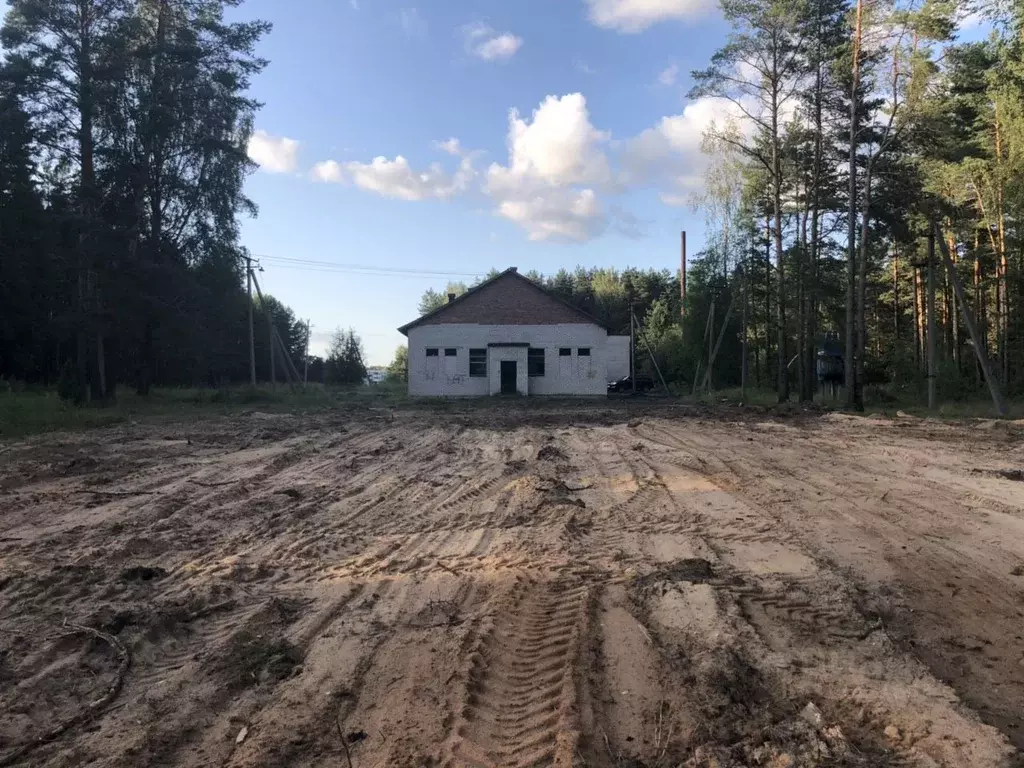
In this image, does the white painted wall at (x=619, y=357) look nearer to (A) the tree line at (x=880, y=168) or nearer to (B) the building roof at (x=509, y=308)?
(B) the building roof at (x=509, y=308)

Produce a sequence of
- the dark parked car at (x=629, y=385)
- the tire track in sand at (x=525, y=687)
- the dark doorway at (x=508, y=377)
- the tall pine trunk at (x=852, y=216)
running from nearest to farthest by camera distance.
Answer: the tire track in sand at (x=525, y=687) < the tall pine trunk at (x=852, y=216) < the dark doorway at (x=508, y=377) < the dark parked car at (x=629, y=385)

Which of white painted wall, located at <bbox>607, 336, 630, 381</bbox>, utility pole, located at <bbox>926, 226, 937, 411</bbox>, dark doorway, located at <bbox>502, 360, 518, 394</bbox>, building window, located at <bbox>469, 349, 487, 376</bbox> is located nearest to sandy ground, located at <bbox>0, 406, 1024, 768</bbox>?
utility pole, located at <bbox>926, 226, 937, 411</bbox>

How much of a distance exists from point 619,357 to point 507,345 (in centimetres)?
2347

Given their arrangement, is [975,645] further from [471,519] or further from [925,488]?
[925,488]

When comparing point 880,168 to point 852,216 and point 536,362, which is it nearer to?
point 852,216

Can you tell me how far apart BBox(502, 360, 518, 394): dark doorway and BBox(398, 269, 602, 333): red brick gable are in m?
2.51

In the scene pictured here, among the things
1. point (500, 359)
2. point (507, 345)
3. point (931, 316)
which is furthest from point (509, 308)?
point (931, 316)

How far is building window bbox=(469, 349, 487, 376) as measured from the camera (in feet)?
136

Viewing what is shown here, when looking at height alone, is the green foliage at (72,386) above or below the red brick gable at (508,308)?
below

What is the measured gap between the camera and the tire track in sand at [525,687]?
2.79 m

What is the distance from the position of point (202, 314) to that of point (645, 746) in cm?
2846

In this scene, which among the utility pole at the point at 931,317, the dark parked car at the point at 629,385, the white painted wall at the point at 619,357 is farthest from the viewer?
the white painted wall at the point at 619,357

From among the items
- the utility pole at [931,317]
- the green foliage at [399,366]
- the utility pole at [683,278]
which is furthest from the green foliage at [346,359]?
the utility pole at [931,317]

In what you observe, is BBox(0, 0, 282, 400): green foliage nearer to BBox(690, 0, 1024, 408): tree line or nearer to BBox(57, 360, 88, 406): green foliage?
BBox(57, 360, 88, 406): green foliage
